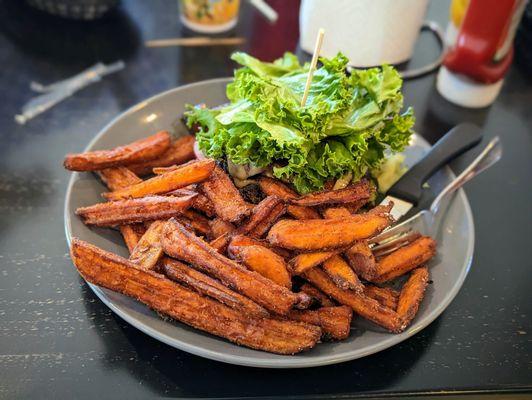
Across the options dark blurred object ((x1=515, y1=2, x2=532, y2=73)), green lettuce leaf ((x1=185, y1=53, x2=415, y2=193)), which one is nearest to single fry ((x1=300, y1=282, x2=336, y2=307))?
green lettuce leaf ((x1=185, y1=53, x2=415, y2=193))

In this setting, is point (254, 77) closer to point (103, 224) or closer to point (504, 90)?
point (103, 224)

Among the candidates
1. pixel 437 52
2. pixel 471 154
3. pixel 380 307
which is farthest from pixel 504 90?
pixel 380 307

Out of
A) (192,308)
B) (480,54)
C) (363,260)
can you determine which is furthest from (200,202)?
(480,54)

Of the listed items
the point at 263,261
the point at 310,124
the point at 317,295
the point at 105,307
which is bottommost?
A: the point at 105,307

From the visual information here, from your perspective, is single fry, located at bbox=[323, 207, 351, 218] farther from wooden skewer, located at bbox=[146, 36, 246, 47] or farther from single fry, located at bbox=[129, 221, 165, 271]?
wooden skewer, located at bbox=[146, 36, 246, 47]

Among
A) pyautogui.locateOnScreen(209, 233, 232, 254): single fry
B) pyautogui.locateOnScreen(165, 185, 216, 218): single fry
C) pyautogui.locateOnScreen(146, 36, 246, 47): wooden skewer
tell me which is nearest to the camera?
pyautogui.locateOnScreen(209, 233, 232, 254): single fry

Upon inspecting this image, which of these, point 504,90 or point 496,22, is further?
point 504,90

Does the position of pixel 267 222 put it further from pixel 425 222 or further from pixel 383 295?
pixel 425 222
